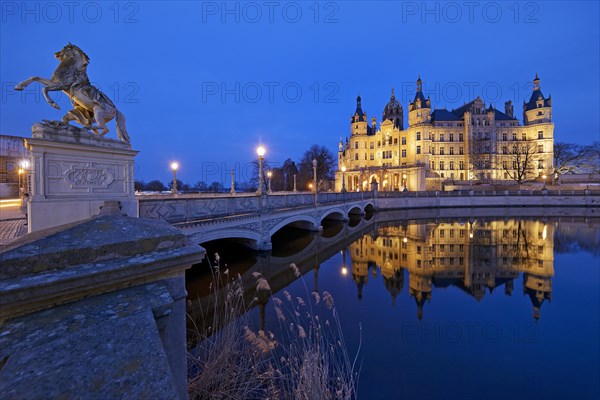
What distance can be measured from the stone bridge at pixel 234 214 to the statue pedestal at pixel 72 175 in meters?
1.21

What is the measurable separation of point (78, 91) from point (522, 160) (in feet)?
273

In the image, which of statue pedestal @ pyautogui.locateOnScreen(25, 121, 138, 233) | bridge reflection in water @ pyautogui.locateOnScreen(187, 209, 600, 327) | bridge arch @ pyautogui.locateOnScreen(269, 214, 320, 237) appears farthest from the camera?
bridge arch @ pyautogui.locateOnScreen(269, 214, 320, 237)

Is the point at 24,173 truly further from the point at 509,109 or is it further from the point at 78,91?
the point at 509,109

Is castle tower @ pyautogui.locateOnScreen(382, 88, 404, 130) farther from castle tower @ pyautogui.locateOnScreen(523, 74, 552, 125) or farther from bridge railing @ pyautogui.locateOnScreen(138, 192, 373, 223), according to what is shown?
bridge railing @ pyautogui.locateOnScreen(138, 192, 373, 223)

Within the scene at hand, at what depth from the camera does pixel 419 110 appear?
66500mm

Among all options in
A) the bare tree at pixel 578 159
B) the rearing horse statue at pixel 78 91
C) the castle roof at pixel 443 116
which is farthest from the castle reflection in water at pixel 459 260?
the bare tree at pixel 578 159

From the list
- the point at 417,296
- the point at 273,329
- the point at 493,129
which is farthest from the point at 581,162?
the point at 273,329

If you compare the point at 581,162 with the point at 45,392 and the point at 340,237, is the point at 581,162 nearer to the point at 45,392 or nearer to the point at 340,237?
the point at 340,237

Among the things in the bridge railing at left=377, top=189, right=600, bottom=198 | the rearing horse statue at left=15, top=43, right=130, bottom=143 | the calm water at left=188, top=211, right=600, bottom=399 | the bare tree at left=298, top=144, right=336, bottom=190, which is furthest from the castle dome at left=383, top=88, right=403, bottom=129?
the rearing horse statue at left=15, top=43, right=130, bottom=143

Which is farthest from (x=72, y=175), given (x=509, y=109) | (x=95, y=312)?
(x=509, y=109)

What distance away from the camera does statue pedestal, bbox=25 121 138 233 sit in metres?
6.98

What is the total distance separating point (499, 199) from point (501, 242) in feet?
120

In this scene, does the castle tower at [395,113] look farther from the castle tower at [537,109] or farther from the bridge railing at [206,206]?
A: the bridge railing at [206,206]

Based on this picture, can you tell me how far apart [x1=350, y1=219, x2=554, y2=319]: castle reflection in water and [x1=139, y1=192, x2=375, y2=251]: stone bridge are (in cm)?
498
